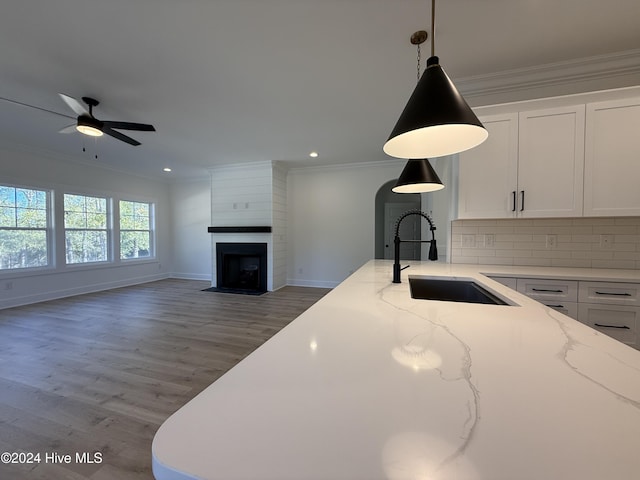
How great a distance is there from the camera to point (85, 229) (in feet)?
16.8

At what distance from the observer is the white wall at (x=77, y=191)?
13.5ft

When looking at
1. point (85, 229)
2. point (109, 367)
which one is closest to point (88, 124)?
point (109, 367)

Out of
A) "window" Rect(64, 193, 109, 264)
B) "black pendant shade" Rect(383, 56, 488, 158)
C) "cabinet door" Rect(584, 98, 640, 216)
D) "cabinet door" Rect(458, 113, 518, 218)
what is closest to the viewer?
"black pendant shade" Rect(383, 56, 488, 158)

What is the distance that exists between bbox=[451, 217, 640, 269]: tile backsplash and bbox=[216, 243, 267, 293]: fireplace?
373 cm

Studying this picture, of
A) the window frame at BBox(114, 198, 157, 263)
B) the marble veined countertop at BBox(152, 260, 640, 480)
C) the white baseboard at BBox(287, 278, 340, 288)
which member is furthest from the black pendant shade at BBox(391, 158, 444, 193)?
the window frame at BBox(114, 198, 157, 263)

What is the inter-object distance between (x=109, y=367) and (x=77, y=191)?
4.34 m

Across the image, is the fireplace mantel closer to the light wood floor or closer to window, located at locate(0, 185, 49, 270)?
the light wood floor

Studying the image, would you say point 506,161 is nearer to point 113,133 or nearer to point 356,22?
point 356,22

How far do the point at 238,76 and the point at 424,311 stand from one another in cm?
251

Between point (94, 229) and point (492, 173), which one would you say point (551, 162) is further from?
point (94, 229)

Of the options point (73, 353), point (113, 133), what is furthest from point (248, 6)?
point (73, 353)

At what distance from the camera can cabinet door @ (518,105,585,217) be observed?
212 cm

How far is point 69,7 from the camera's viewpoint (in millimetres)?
1662

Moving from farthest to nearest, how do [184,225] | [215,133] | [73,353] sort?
[184,225] → [215,133] → [73,353]
